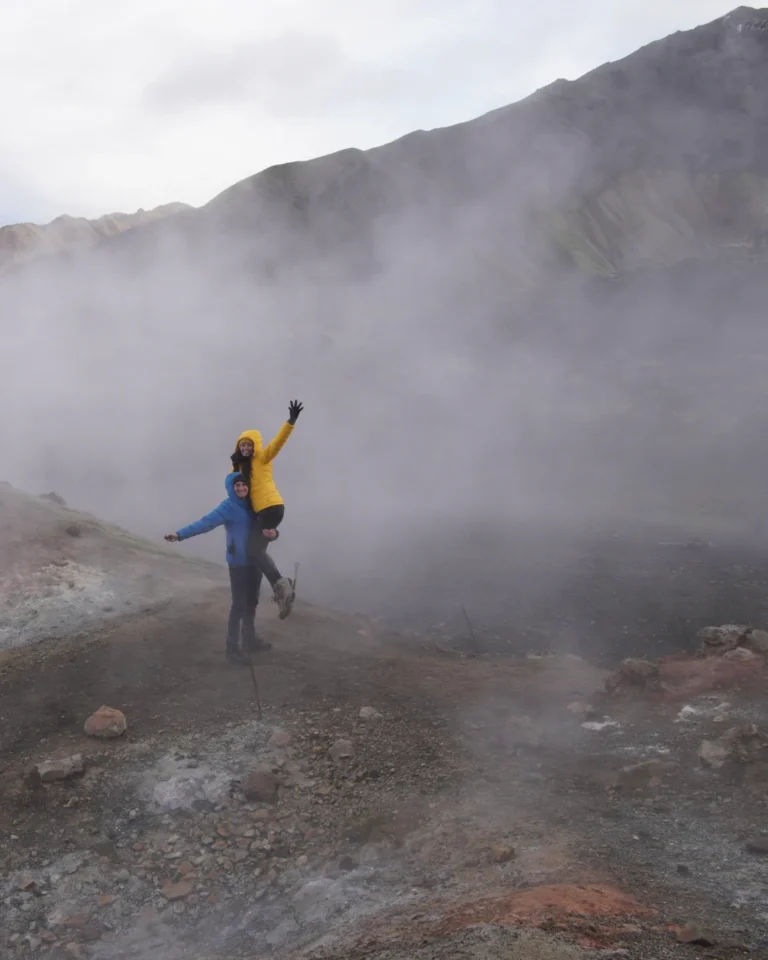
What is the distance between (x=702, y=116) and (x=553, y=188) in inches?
324

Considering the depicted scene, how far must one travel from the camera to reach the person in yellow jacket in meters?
4.51

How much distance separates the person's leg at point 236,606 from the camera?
15.0 ft

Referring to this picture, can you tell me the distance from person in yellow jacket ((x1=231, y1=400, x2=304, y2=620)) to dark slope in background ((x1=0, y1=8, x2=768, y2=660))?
3630 millimetres

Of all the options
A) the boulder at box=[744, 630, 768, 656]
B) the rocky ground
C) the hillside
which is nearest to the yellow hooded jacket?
the rocky ground

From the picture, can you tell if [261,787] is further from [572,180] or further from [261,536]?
[572,180]

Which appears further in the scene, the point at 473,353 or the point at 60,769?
the point at 473,353

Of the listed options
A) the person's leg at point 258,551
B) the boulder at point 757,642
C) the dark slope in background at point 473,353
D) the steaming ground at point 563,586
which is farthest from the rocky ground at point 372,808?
the dark slope in background at point 473,353

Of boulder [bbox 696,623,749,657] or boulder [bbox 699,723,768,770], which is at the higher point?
boulder [bbox 699,723,768,770]

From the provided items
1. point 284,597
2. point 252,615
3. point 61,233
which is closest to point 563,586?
point 252,615

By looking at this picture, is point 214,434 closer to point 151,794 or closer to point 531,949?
point 151,794

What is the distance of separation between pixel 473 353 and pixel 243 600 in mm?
19350

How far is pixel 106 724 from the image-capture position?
12.4ft

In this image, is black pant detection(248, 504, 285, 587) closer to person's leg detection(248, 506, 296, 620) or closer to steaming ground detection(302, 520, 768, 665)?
person's leg detection(248, 506, 296, 620)

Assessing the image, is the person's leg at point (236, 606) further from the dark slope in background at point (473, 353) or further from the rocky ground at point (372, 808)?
the dark slope in background at point (473, 353)
